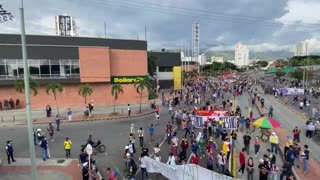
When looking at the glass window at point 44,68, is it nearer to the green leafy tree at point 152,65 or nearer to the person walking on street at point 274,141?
the green leafy tree at point 152,65

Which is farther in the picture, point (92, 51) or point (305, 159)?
point (92, 51)

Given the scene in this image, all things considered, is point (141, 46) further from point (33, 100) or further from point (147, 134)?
point (147, 134)

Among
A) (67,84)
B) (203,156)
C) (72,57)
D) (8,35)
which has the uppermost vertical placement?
(8,35)

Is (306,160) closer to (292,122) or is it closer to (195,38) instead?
(292,122)

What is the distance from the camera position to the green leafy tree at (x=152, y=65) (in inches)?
2426

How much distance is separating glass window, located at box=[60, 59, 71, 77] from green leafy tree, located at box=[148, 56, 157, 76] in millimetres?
22543

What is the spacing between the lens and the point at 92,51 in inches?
1660

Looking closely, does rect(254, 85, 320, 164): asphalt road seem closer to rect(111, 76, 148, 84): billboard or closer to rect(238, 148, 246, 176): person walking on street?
rect(238, 148, 246, 176): person walking on street

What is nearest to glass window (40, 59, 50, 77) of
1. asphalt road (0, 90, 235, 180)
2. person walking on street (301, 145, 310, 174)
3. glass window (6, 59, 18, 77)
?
glass window (6, 59, 18, 77)

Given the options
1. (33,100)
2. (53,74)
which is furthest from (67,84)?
(33,100)

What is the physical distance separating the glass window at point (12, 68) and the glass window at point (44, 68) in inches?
122

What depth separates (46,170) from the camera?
50.9 ft

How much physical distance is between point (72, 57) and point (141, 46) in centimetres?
1191

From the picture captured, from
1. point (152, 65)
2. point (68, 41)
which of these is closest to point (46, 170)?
point (68, 41)
